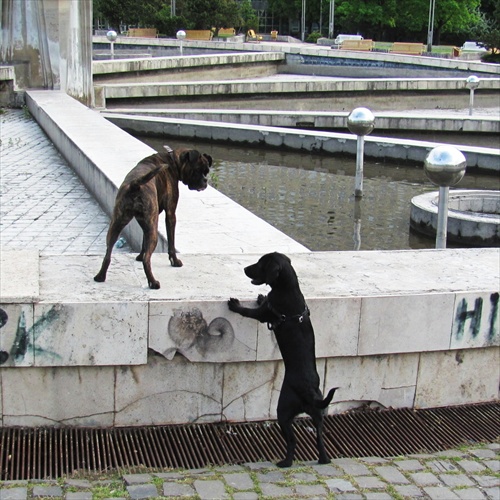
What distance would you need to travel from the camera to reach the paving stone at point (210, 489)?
3.78 meters

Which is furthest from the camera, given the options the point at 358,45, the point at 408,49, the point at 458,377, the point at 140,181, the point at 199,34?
the point at 199,34

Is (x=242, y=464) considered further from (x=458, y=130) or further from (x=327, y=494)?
(x=458, y=130)

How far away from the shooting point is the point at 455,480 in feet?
13.4

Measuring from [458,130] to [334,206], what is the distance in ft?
28.7

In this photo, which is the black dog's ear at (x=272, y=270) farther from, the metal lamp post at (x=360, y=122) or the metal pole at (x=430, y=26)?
the metal pole at (x=430, y=26)

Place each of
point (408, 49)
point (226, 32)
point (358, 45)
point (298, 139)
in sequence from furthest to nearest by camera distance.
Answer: point (226, 32), point (358, 45), point (408, 49), point (298, 139)

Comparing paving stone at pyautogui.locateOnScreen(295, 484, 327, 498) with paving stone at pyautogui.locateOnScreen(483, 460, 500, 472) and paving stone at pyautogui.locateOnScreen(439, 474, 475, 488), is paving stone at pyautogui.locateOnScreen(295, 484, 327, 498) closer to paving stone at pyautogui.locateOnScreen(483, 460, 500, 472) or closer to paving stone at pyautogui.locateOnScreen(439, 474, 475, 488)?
paving stone at pyautogui.locateOnScreen(439, 474, 475, 488)

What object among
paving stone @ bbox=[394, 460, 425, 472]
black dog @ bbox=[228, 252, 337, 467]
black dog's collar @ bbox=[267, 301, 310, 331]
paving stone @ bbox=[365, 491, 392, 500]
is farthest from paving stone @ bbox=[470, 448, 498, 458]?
black dog's collar @ bbox=[267, 301, 310, 331]

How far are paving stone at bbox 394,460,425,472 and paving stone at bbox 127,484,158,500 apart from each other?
1262 millimetres

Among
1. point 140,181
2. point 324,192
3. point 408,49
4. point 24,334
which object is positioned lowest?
point 324,192

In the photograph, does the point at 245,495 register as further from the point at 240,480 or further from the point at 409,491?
the point at 409,491

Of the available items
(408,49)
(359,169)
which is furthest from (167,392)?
(408,49)

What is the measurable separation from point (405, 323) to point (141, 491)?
1719 mm

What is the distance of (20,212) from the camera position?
9.09 meters
